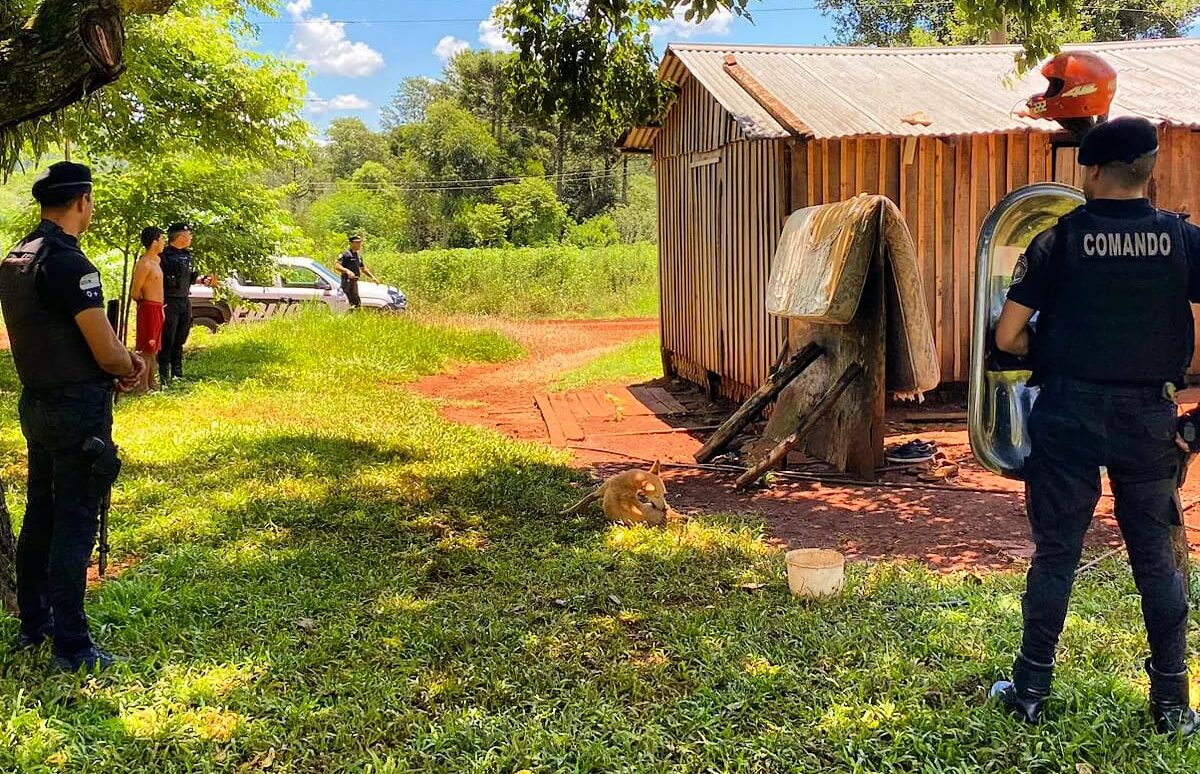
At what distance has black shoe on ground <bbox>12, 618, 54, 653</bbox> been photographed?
392 centimetres

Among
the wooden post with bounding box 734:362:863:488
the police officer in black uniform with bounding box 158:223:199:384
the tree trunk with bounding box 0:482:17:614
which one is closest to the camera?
the tree trunk with bounding box 0:482:17:614

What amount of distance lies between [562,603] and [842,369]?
3.49 meters

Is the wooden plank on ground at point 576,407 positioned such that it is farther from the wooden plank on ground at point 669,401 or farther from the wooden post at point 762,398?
the wooden post at point 762,398

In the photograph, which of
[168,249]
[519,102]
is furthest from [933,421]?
[168,249]

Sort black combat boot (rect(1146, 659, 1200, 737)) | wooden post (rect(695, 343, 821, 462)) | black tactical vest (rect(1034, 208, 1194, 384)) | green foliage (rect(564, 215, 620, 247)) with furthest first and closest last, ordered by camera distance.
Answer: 1. green foliage (rect(564, 215, 620, 247))
2. wooden post (rect(695, 343, 821, 462))
3. black combat boot (rect(1146, 659, 1200, 737))
4. black tactical vest (rect(1034, 208, 1194, 384))

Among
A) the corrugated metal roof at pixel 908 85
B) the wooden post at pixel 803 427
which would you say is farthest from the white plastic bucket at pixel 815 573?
the corrugated metal roof at pixel 908 85

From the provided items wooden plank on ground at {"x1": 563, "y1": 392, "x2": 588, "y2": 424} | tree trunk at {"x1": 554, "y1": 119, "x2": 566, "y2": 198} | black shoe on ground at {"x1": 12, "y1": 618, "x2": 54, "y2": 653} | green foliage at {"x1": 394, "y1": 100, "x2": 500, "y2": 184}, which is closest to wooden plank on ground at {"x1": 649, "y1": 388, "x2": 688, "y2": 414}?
wooden plank on ground at {"x1": 563, "y1": 392, "x2": 588, "y2": 424}

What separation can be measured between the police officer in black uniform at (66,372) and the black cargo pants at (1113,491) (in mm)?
3182

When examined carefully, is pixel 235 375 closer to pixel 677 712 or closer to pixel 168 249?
pixel 168 249

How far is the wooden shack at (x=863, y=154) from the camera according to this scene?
28.8 feet

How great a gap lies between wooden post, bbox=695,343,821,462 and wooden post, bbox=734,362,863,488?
17.6 inches

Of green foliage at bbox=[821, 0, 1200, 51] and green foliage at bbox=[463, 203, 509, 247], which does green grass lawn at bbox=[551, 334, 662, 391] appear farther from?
green foliage at bbox=[463, 203, 509, 247]

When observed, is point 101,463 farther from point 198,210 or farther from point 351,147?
point 351,147

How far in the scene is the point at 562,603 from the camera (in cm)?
457
